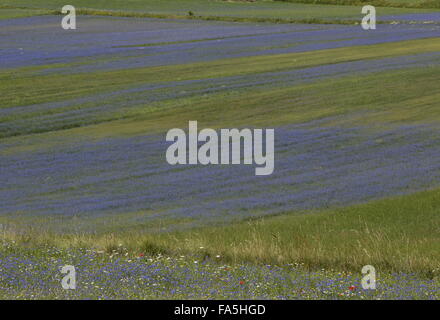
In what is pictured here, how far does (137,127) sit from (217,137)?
Result: 518 cm

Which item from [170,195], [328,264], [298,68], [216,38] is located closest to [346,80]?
[298,68]

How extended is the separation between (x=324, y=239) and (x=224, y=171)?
35.4 feet

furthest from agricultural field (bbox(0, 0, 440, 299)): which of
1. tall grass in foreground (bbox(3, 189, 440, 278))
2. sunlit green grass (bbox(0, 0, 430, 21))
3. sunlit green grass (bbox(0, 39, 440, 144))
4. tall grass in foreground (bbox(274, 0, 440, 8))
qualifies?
tall grass in foreground (bbox(274, 0, 440, 8))

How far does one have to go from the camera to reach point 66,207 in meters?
24.8

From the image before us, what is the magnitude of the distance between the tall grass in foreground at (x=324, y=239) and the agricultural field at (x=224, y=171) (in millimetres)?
60

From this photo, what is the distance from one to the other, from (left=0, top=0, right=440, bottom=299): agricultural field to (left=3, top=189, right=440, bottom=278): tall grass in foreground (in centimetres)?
6

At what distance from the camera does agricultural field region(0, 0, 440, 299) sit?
Answer: 45.0 ft

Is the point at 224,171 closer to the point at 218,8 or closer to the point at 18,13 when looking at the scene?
the point at 218,8

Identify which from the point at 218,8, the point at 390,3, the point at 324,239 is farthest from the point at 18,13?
the point at 324,239

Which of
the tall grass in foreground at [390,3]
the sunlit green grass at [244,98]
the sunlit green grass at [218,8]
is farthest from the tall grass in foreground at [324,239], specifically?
the tall grass in foreground at [390,3]

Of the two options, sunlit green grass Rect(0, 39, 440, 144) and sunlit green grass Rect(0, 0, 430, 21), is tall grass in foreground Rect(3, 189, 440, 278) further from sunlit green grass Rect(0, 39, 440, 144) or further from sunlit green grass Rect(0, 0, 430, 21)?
sunlit green grass Rect(0, 0, 430, 21)

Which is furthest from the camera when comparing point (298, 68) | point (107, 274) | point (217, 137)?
point (298, 68)

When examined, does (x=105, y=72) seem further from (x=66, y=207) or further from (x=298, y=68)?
(x=66, y=207)

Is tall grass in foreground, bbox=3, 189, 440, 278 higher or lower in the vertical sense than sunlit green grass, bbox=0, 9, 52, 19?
lower
